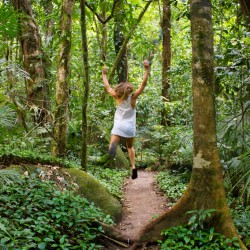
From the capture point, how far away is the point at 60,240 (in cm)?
380

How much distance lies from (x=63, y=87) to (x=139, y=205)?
2948 millimetres

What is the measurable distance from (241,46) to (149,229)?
3296 mm

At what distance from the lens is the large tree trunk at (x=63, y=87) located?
6617 mm

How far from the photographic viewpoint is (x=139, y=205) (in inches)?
287

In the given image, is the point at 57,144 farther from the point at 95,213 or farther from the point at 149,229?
the point at 149,229

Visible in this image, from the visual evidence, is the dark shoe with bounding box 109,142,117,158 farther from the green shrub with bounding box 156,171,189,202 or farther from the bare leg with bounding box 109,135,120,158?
the green shrub with bounding box 156,171,189,202

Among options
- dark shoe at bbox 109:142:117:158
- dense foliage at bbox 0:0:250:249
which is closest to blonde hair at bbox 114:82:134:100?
dark shoe at bbox 109:142:117:158

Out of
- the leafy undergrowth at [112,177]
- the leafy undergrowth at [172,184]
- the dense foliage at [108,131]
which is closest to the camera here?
the dense foliage at [108,131]

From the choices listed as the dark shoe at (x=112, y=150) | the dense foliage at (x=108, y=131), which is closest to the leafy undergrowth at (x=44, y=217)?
the dense foliage at (x=108, y=131)

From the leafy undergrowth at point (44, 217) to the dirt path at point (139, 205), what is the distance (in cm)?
77

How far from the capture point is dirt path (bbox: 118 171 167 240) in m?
5.75

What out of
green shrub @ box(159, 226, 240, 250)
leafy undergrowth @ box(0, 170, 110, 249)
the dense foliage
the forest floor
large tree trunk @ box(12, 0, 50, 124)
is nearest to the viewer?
leafy undergrowth @ box(0, 170, 110, 249)

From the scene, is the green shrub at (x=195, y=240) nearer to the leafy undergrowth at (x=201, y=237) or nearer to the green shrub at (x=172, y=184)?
the leafy undergrowth at (x=201, y=237)

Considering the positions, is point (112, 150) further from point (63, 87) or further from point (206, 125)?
point (206, 125)
